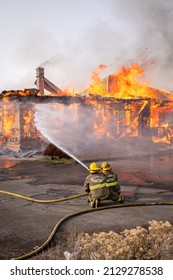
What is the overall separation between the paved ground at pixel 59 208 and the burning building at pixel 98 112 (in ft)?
36.6

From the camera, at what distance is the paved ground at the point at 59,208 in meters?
5.76

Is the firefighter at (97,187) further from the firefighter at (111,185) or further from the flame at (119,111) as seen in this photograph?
the flame at (119,111)

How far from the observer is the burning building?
78.4 ft

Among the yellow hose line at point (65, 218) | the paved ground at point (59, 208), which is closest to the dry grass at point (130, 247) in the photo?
the yellow hose line at point (65, 218)

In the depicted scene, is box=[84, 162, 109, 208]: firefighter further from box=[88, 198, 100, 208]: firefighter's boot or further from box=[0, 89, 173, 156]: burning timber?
box=[0, 89, 173, 156]: burning timber

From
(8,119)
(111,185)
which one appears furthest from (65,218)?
(8,119)

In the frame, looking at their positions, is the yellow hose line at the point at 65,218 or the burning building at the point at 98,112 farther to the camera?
the burning building at the point at 98,112

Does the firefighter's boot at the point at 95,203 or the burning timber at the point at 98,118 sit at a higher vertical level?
the burning timber at the point at 98,118

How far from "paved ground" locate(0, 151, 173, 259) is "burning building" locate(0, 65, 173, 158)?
11151mm

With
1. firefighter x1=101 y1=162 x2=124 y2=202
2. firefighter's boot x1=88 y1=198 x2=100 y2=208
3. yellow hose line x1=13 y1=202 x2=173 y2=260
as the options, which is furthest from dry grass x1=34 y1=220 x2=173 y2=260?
firefighter x1=101 y1=162 x2=124 y2=202

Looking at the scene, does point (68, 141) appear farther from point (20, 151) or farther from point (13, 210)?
point (13, 210)

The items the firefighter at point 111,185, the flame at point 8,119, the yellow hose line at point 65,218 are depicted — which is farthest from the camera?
the flame at point 8,119

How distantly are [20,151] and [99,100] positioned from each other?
9053 mm

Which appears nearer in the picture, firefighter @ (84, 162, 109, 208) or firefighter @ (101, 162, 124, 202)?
firefighter @ (84, 162, 109, 208)
